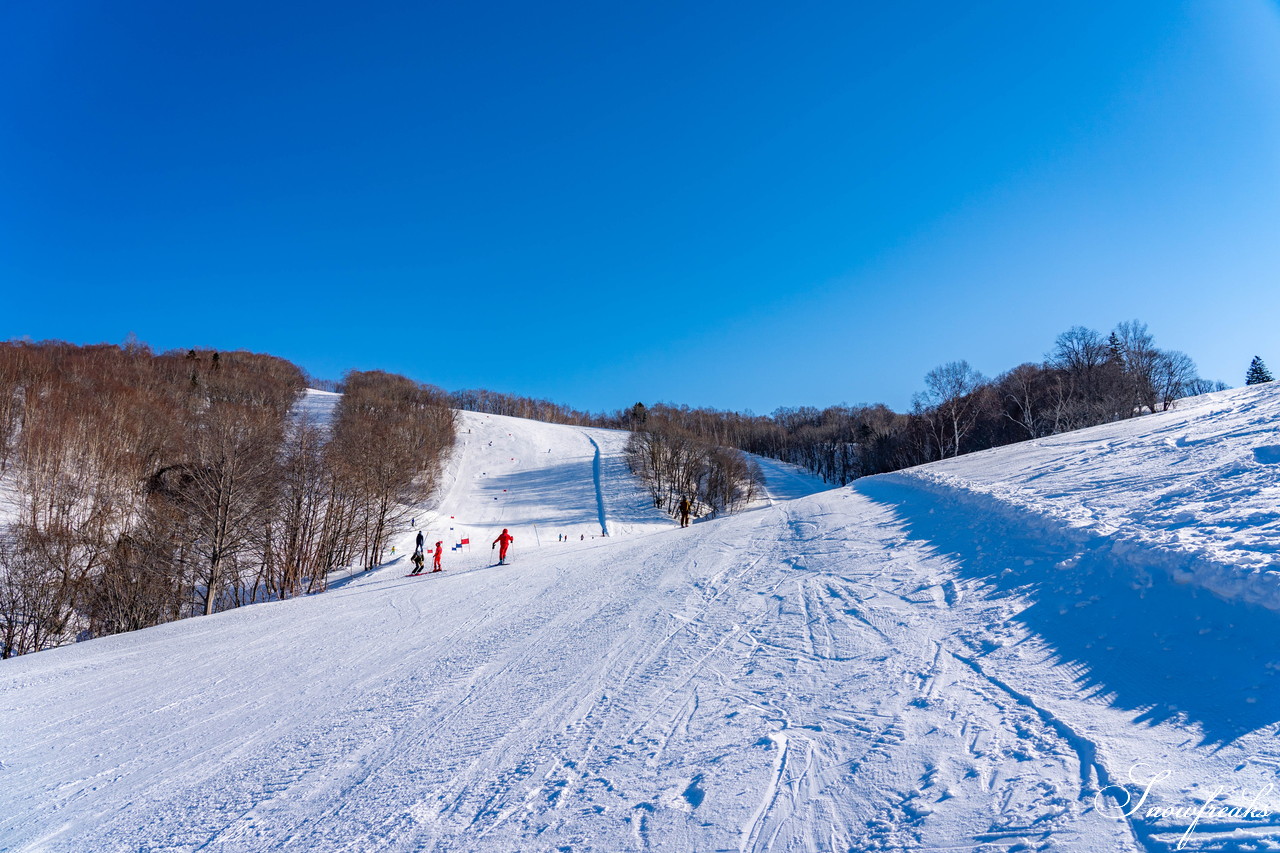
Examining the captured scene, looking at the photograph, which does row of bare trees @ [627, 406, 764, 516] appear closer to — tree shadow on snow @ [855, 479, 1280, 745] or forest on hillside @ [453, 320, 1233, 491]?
forest on hillside @ [453, 320, 1233, 491]

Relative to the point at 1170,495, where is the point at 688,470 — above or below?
above

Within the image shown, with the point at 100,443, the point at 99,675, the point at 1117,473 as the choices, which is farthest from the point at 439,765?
the point at 100,443

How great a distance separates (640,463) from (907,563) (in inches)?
1880

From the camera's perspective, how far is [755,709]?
509cm

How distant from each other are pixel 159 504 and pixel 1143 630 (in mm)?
33070

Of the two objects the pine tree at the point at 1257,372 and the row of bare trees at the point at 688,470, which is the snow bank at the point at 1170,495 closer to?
the row of bare trees at the point at 688,470

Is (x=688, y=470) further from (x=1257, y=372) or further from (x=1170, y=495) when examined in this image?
(x=1257, y=372)

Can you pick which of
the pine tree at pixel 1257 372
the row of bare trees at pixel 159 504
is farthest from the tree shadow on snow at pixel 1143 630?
the pine tree at pixel 1257 372

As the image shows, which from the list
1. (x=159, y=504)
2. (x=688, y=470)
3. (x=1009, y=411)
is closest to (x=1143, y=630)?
(x=159, y=504)

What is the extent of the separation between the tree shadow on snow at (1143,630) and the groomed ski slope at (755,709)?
0.03 m

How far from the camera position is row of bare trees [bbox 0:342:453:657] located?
2081 cm

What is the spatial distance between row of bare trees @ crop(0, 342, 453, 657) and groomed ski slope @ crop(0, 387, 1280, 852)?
12.8m

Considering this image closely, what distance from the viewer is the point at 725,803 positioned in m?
3.73

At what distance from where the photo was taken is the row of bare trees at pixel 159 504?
20.8m
